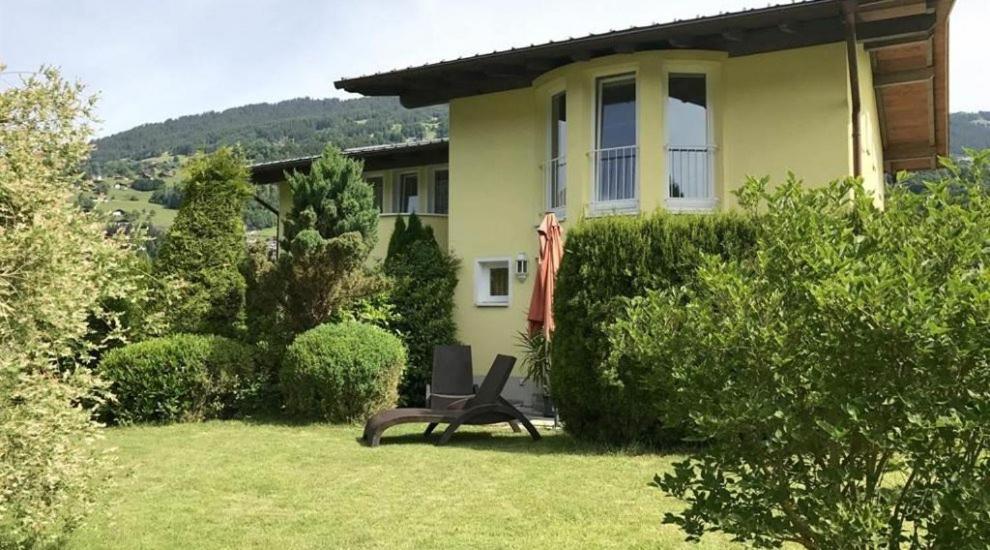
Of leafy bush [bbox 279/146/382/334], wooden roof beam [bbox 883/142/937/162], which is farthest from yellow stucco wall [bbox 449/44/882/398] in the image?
wooden roof beam [bbox 883/142/937/162]

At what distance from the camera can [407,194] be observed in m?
20.3

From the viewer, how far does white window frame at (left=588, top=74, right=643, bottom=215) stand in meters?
13.1

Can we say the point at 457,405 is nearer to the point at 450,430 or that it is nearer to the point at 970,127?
the point at 450,430

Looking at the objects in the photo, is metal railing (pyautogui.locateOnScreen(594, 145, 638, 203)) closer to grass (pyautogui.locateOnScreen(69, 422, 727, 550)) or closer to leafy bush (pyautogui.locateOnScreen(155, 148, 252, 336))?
grass (pyautogui.locateOnScreen(69, 422, 727, 550))

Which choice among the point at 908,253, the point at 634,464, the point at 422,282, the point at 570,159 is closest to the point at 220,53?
the point at 422,282

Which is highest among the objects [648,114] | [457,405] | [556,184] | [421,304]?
[648,114]

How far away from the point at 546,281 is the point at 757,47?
542 cm

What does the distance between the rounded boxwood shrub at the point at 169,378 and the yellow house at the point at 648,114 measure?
4.84m

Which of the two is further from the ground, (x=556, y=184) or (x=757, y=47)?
(x=757, y=47)

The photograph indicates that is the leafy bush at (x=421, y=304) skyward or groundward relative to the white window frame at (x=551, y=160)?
groundward

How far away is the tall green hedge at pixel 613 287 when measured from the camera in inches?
357

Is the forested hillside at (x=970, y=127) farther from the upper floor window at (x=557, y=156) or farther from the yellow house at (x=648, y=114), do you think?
the upper floor window at (x=557, y=156)

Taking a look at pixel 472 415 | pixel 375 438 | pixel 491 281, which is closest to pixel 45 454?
pixel 375 438

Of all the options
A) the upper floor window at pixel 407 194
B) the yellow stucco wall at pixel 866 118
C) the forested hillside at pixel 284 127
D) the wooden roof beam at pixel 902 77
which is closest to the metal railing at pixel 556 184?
the yellow stucco wall at pixel 866 118
